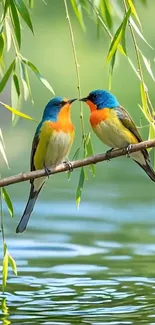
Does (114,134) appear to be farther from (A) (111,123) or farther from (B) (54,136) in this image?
(B) (54,136)

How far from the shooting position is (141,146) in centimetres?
326

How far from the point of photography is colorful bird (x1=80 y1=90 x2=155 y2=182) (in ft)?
12.4

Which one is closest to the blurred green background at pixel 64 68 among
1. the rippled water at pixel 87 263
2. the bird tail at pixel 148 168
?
the rippled water at pixel 87 263

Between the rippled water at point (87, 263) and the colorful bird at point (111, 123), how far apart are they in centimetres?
57

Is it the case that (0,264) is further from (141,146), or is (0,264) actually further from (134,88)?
(134,88)

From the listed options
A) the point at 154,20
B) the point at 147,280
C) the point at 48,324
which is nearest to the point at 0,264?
the point at 147,280

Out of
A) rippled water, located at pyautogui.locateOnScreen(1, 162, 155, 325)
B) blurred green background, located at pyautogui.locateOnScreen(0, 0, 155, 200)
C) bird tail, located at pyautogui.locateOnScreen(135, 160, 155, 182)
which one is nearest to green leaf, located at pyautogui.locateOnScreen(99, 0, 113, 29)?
bird tail, located at pyautogui.locateOnScreen(135, 160, 155, 182)

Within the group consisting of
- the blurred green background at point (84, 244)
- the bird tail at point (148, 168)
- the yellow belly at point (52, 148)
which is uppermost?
the yellow belly at point (52, 148)

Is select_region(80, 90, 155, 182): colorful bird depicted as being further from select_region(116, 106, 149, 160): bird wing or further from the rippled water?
the rippled water

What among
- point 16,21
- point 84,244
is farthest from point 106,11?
point 84,244

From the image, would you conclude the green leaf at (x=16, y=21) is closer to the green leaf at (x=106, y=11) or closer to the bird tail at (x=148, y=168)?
the green leaf at (x=106, y=11)

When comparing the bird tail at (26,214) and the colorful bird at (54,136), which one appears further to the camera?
the bird tail at (26,214)

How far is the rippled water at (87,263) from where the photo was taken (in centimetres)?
400

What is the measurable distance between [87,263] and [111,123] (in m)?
1.30
